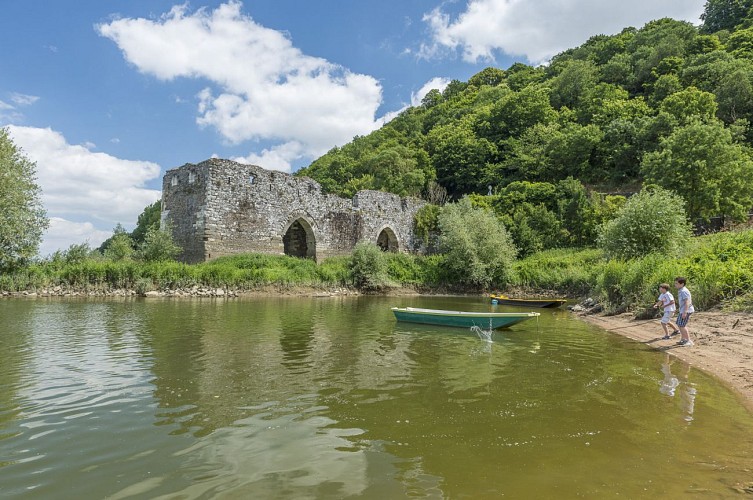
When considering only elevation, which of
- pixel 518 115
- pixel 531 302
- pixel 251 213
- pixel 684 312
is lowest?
pixel 531 302

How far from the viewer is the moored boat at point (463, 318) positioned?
11375 mm

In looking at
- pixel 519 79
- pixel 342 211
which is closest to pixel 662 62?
pixel 519 79

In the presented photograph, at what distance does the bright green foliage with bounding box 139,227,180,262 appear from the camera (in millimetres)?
22953

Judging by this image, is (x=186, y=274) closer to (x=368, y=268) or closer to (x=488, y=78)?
(x=368, y=268)

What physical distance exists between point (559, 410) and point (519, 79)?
72.0 metres

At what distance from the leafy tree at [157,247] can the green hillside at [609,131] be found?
25.5 meters

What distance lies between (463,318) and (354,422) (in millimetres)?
7711

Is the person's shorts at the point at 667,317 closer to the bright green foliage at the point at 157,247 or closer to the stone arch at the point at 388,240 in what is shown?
the bright green foliage at the point at 157,247

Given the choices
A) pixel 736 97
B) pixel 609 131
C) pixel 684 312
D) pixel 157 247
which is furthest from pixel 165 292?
pixel 736 97

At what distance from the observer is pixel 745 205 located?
27781mm

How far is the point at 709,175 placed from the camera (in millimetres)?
27234

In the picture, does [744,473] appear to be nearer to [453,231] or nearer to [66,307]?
[66,307]

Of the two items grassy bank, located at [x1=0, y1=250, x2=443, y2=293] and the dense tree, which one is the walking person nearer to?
grassy bank, located at [x1=0, y1=250, x2=443, y2=293]

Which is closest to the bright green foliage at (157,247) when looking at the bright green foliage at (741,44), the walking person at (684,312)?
the walking person at (684,312)
